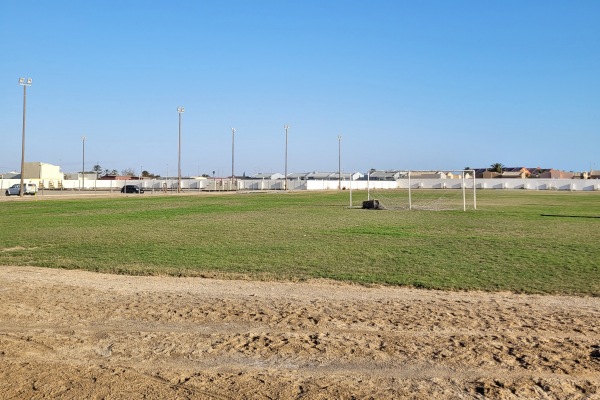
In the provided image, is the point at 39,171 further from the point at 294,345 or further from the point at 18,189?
the point at 294,345

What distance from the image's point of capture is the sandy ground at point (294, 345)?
6.59 meters

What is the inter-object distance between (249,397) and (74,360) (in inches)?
95.4

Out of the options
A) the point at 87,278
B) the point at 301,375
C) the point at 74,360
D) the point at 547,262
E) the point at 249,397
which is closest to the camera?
the point at 249,397

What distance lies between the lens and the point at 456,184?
125625 mm

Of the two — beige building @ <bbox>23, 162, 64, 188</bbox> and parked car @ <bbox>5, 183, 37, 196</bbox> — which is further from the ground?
beige building @ <bbox>23, 162, 64, 188</bbox>

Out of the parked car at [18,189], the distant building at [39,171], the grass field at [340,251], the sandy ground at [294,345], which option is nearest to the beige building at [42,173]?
the distant building at [39,171]

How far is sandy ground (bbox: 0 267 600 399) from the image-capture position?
6.59 m

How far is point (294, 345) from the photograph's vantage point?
792cm

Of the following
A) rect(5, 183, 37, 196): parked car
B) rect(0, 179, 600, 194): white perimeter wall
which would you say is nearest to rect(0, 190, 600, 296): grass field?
rect(5, 183, 37, 196): parked car

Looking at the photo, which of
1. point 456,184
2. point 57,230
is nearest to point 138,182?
point 456,184

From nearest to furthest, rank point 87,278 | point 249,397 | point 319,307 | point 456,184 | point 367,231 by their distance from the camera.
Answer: point 249,397
point 319,307
point 87,278
point 367,231
point 456,184

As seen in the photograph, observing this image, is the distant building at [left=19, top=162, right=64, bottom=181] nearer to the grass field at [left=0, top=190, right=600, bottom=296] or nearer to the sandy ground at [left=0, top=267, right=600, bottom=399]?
the grass field at [left=0, top=190, right=600, bottom=296]

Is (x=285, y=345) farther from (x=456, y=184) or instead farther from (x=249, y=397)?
(x=456, y=184)

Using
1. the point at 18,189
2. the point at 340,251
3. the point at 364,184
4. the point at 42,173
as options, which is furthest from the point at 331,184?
the point at 340,251
